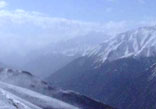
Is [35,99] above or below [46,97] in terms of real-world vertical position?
below

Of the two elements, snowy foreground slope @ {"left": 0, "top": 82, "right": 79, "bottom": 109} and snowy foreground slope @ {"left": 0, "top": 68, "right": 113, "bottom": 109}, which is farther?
snowy foreground slope @ {"left": 0, "top": 68, "right": 113, "bottom": 109}

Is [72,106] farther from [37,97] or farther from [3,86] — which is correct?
[3,86]

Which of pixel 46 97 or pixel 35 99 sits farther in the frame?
pixel 46 97

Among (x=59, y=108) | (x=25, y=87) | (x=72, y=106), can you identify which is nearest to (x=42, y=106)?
(x=59, y=108)

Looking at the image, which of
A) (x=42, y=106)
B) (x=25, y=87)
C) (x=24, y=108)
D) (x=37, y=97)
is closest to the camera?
(x=24, y=108)

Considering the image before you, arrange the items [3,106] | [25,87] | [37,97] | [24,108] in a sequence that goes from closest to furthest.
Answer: [3,106]
[24,108]
[37,97]
[25,87]

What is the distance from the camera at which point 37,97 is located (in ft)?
561

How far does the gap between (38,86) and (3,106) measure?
78855mm

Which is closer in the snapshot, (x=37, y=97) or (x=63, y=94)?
(x=37, y=97)

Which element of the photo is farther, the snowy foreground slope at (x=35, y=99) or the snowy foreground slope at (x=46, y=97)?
the snowy foreground slope at (x=46, y=97)

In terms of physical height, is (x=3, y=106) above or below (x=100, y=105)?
below

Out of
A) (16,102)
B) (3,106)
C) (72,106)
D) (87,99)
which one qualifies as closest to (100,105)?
(87,99)

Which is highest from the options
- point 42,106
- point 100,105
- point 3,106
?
point 100,105

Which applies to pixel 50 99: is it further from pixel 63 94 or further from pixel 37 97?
pixel 63 94
